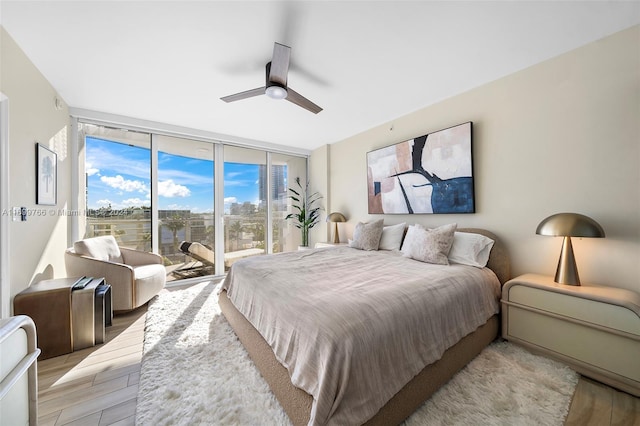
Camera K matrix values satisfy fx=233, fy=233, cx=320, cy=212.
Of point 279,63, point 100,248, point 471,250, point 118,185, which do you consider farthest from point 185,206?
point 471,250

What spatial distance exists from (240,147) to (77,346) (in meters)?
3.65

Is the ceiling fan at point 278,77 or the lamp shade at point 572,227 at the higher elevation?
the ceiling fan at point 278,77

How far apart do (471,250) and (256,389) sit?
7.71ft

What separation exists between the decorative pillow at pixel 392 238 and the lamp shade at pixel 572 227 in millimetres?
1531

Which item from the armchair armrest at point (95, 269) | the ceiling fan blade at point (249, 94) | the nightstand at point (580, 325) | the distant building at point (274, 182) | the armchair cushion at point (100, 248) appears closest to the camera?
the nightstand at point (580, 325)

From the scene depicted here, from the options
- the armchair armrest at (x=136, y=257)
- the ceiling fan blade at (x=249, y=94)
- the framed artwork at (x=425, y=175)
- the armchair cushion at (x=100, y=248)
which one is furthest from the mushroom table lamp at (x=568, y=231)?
the armchair cushion at (x=100, y=248)

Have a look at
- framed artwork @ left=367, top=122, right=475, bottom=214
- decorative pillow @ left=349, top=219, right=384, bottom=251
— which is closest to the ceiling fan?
framed artwork @ left=367, top=122, right=475, bottom=214

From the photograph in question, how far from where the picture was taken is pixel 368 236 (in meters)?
3.43

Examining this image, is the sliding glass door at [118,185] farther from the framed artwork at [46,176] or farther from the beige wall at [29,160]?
the framed artwork at [46,176]

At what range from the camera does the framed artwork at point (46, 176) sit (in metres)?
2.30

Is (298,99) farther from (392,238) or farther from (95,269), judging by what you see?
(95,269)

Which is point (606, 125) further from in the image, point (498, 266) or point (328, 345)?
point (328, 345)

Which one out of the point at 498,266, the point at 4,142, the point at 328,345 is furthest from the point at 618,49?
the point at 4,142

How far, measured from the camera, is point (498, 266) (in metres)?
2.39
